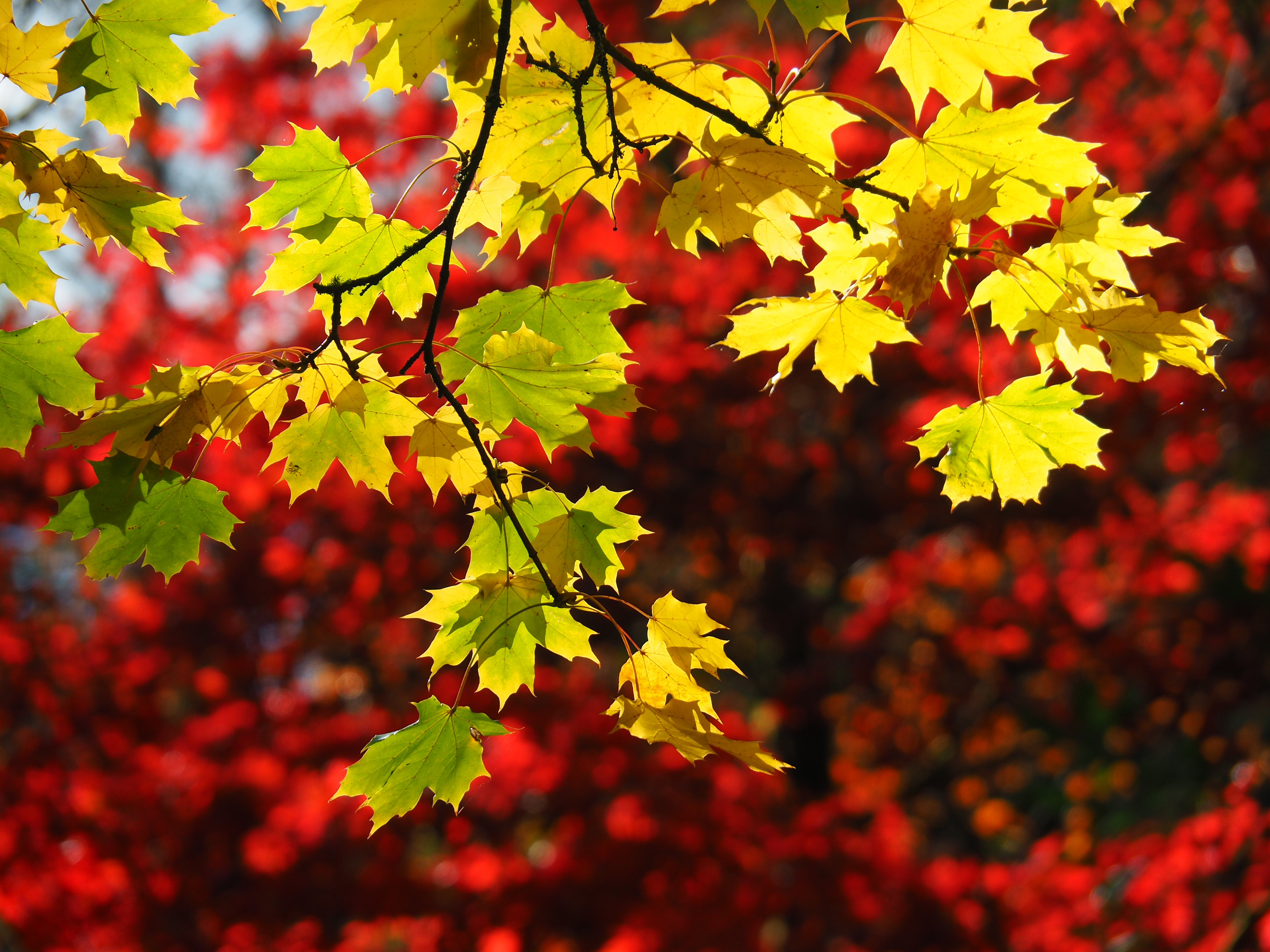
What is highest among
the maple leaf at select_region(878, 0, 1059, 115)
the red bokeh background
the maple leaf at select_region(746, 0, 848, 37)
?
the maple leaf at select_region(746, 0, 848, 37)

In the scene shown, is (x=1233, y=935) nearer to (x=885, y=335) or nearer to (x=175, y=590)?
(x=885, y=335)

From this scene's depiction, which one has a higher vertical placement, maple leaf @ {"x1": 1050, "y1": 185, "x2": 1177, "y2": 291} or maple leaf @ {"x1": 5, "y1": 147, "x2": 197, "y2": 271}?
maple leaf @ {"x1": 5, "y1": 147, "x2": 197, "y2": 271}

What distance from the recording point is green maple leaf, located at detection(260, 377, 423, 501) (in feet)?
4.89

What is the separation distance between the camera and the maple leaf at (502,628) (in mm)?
1469

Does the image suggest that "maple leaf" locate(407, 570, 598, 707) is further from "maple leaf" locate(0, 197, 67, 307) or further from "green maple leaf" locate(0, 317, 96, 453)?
"maple leaf" locate(0, 197, 67, 307)

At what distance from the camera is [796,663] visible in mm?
6977

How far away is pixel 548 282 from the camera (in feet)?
4.75

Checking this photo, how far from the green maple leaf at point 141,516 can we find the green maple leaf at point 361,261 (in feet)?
1.13

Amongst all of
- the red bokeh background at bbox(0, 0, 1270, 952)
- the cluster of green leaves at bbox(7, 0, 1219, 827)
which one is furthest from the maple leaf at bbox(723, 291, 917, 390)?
the red bokeh background at bbox(0, 0, 1270, 952)

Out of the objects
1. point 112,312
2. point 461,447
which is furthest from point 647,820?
point 112,312

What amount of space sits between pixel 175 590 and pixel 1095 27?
719 centimetres

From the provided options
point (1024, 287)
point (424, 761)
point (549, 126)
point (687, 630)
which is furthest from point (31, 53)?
point (1024, 287)

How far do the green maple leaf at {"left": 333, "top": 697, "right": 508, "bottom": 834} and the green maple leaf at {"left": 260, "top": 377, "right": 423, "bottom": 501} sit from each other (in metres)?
0.38

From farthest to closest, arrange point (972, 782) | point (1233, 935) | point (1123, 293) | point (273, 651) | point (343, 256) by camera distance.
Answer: point (972, 782), point (273, 651), point (1233, 935), point (343, 256), point (1123, 293)
